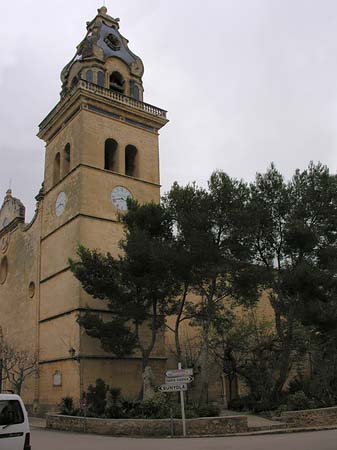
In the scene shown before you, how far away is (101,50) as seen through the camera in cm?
3306

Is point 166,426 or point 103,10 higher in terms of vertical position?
point 103,10

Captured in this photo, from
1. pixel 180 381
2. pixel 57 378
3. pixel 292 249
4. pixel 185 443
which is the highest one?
pixel 292 249

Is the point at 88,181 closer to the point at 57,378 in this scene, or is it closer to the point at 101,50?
the point at 101,50

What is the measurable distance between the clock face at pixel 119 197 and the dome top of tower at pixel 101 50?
7728 mm

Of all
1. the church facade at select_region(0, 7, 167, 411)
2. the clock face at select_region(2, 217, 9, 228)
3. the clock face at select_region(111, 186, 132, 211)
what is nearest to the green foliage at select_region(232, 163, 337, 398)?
the church facade at select_region(0, 7, 167, 411)

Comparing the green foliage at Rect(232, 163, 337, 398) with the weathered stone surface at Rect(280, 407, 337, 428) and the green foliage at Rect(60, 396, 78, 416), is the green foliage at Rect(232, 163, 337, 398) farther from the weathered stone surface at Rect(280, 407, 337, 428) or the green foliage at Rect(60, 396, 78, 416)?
the green foliage at Rect(60, 396, 78, 416)

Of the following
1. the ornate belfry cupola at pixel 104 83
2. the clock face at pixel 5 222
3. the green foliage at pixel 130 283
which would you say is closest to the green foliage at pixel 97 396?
the green foliage at pixel 130 283

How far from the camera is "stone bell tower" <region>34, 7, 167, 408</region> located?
26.5 meters

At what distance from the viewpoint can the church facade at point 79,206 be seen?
2672 cm

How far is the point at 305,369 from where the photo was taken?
33844mm

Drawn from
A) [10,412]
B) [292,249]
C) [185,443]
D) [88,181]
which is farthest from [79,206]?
[10,412]

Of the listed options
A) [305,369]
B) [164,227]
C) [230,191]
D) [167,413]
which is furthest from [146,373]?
[305,369]

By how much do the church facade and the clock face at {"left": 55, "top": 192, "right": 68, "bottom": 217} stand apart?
8cm

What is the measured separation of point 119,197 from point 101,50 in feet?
32.1
